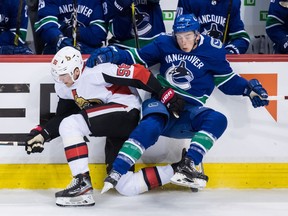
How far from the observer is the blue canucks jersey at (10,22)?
473 centimetres

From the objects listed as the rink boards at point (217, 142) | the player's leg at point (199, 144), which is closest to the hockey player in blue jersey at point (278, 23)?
the rink boards at point (217, 142)

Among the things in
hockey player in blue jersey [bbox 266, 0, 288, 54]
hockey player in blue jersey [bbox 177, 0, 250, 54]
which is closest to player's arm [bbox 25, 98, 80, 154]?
hockey player in blue jersey [bbox 177, 0, 250, 54]

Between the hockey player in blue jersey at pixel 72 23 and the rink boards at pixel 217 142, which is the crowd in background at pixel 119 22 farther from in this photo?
the rink boards at pixel 217 142

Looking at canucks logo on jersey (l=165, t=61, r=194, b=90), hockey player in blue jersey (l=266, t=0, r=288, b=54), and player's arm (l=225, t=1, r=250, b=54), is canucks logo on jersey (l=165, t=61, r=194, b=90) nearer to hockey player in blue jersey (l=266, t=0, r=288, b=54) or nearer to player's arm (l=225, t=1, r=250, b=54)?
player's arm (l=225, t=1, r=250, b=54)

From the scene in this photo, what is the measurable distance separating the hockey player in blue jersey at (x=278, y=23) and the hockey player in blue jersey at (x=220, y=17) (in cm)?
16

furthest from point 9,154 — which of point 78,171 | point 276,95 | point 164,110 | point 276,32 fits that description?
point 276,32

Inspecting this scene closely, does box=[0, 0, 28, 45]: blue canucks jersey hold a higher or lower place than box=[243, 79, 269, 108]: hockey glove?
higher

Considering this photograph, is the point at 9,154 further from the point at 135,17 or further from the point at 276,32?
the point at 276,32

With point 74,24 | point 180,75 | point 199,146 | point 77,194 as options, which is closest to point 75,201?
point 77,194

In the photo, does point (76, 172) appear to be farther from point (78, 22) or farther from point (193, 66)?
point (78, 22)

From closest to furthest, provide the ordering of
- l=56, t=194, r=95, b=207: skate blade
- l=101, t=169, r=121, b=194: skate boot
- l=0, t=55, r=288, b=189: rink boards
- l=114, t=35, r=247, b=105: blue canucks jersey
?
l=101, t=169, r=121, b=194: skate boot, l=56, t=194, r=95, b=207: skate blade, l=114, t=35, r=247, b=105: blue canucks jersey, l=0, t=55, r=288, b=189: rink boards

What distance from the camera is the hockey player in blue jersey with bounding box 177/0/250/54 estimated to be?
15.4ft

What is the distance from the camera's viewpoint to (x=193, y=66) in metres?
3.97

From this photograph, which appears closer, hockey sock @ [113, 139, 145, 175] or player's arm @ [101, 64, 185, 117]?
hockey sock @ [113, 139, 145, 175]
